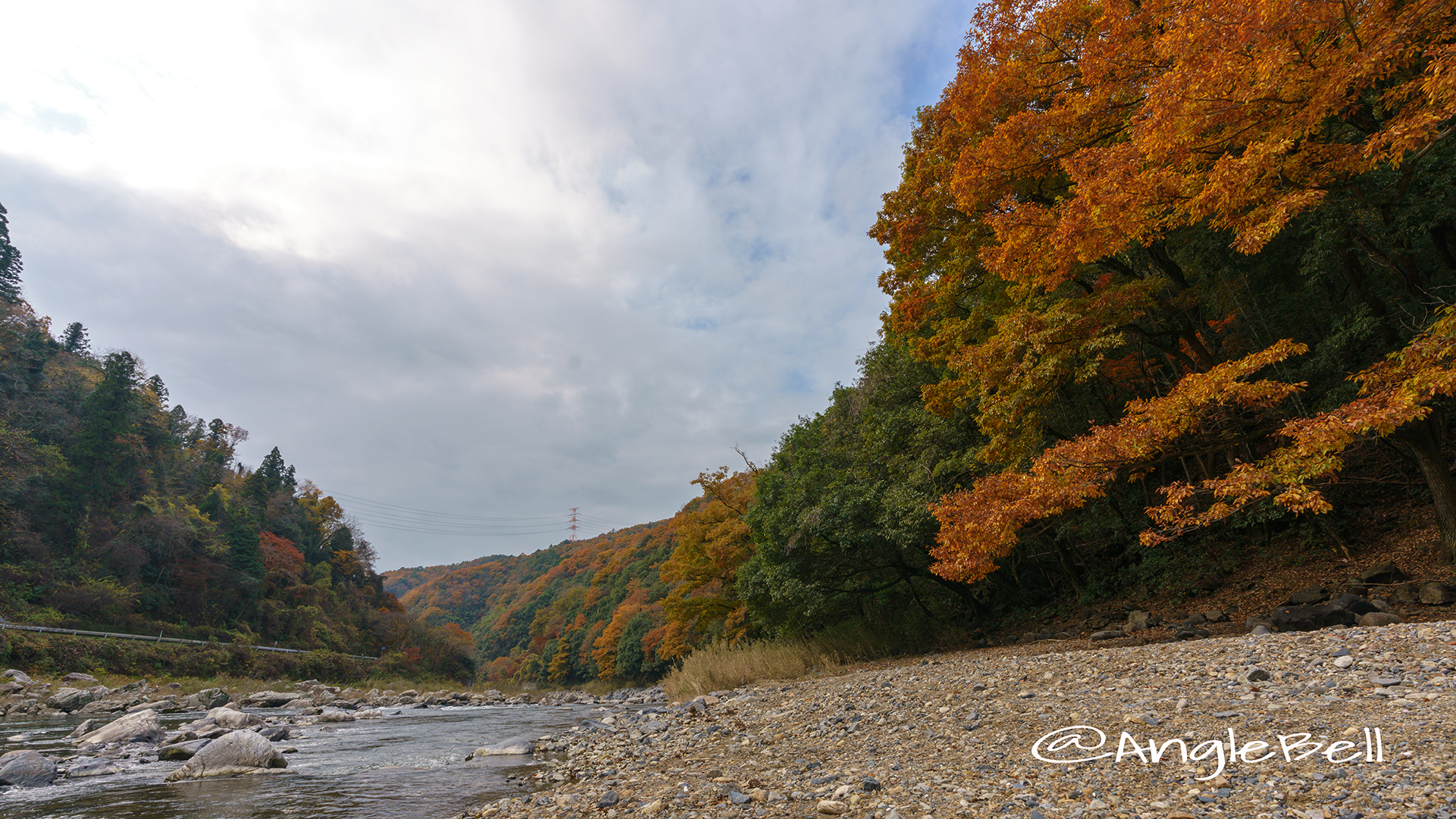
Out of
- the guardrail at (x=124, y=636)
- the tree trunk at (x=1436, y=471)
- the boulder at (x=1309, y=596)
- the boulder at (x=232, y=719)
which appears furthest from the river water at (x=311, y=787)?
the guardrail at (x=124, y=636)

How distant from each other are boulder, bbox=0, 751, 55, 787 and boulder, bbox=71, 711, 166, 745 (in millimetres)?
3516

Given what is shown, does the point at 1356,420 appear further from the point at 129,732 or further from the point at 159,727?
the point at 159,727

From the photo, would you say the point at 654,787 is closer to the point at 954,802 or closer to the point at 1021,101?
the point at 954,802

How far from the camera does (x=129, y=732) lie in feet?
38.9

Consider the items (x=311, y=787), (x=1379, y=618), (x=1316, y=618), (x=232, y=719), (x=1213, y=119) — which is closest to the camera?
(x=1379, y=618)

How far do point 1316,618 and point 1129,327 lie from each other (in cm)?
660

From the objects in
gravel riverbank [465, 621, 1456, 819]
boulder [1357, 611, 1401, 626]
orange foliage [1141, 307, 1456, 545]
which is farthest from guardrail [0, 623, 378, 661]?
boulder [1357, 611, 1401, 626]

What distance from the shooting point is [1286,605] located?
380 inches

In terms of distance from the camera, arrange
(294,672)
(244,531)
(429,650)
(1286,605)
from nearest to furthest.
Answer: (1286,605) < (294,672) < (244,531) < (429,650)

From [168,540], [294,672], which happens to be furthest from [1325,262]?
[168,540]

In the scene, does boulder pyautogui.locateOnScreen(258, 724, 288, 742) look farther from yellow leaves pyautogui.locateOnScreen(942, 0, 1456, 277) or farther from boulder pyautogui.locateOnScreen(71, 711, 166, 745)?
yellow leaves pyautogui.locateOnScreen(942, 0, 1456, 277)

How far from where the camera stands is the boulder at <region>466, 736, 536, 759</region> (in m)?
10.9

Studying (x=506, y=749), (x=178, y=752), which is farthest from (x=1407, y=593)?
(x=178, y=752)

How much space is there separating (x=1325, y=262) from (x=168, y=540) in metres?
65.3
